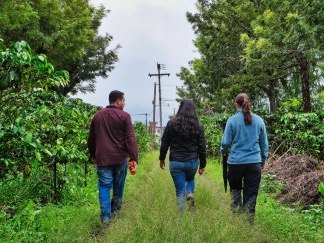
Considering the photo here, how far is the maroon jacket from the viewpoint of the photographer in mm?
5023

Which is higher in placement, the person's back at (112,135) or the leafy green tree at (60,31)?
the leafy green tree at (60,31)

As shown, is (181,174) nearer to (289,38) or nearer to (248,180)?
(248,180)

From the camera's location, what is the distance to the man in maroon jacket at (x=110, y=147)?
5.03 metres

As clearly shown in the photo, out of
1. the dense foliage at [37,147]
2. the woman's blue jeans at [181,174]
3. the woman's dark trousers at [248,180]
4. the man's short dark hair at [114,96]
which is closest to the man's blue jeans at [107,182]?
the dense foliage at [37,147]

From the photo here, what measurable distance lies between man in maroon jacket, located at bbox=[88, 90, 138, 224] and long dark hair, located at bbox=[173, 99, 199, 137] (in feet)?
2.30

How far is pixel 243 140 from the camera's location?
4.91 metres

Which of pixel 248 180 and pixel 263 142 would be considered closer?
pixel 248 180

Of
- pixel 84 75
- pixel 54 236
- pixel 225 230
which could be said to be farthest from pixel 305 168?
pixel 84 75

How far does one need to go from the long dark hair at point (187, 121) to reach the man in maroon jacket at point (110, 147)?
70 centimetres

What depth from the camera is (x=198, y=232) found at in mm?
4020

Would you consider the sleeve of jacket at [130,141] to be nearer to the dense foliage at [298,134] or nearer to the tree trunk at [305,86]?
the dense foliage at [298,134]

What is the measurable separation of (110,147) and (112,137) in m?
0.15

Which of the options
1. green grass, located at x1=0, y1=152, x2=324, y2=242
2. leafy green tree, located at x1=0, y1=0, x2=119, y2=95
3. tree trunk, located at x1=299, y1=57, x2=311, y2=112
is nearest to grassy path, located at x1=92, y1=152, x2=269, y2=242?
green grass, located at x1=0, y1=152, x2=324, y2=242

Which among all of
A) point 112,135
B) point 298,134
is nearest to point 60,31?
point 298,134
